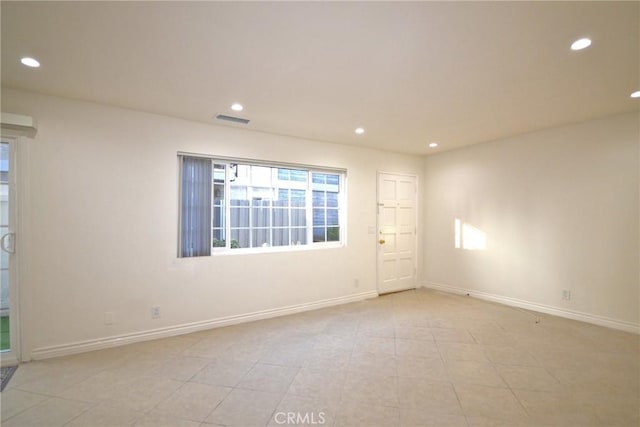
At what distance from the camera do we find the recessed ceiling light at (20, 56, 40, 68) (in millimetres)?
2199

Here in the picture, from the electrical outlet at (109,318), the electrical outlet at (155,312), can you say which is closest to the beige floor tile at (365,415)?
the electrical outlet at (155,312)

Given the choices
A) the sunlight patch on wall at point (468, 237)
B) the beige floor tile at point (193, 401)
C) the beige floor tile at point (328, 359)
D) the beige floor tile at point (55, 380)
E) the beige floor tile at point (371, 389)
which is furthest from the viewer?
the sunlight patch on wall at point (468, 237)

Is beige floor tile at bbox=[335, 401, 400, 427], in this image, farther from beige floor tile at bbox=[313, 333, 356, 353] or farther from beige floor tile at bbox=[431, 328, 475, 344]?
beige floor tile at bbox=[431, 328, 475, 344]

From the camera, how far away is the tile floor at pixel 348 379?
6.52 feet

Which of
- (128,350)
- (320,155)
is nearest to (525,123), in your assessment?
(320,155)

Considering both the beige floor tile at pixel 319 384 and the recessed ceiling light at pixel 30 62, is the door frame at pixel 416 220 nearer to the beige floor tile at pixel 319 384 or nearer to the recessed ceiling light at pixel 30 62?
the beige floor tile at pixel 319 384

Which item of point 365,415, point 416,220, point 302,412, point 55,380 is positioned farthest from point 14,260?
point 416,220

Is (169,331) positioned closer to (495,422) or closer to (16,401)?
(16,401)

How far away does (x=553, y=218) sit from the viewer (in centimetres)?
397

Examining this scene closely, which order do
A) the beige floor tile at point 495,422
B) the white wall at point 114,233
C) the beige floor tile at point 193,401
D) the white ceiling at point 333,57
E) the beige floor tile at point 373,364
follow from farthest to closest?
the white wall at point 114,233, the beige floor tile at point 373,364, the beige floor tile at point 193,401, the beige floor tile at point 495,422, the white ceiling at point 333,57

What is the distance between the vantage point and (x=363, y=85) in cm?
263

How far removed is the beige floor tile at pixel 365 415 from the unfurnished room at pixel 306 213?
0.05 feet

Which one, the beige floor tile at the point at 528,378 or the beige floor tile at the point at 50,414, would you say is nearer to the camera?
the beige floor tile at the point at 50,414

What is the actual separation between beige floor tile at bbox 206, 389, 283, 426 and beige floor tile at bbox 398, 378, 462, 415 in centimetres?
95
